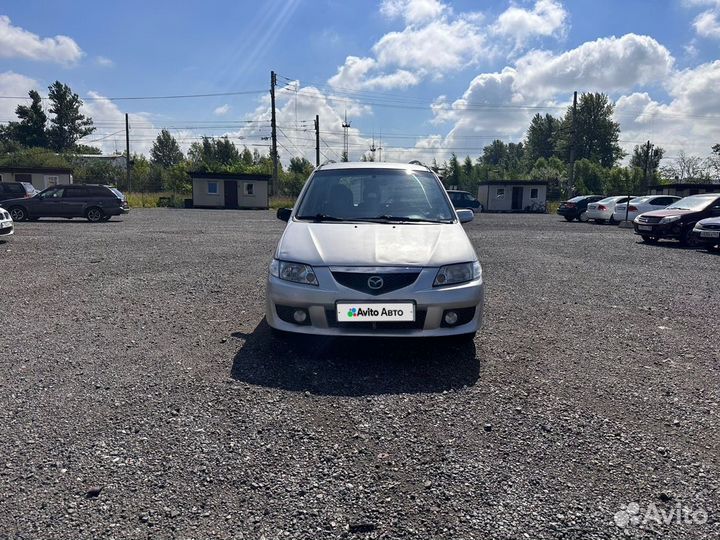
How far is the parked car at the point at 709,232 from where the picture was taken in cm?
1223

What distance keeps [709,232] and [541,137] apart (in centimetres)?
9185

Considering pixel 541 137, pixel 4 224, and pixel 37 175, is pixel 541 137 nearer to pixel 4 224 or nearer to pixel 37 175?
pixel 37 175

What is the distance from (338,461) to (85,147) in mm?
90545

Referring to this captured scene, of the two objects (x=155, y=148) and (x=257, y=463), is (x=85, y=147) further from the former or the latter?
(x=257, y=463)

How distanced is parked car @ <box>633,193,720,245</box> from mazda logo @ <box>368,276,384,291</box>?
1325cm

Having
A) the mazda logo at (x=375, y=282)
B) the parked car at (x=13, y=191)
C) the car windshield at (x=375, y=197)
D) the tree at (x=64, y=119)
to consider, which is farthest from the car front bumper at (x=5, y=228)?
the tree at (x=64, y=119)

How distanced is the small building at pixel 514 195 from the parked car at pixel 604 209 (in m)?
20.6

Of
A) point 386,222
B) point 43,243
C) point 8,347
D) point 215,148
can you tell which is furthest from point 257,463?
point 215,148

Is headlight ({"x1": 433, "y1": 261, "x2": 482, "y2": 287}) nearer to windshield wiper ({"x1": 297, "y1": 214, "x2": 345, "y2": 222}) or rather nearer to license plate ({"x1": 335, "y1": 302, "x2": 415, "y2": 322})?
license plate ({"x1": 335, "y1": 302, "x2": 415, "y2": 322})

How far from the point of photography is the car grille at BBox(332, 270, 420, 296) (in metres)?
3.72

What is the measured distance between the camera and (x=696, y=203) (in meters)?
14.6

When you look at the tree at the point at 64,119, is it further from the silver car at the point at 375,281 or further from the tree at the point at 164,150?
the silver car at the point at 375,281

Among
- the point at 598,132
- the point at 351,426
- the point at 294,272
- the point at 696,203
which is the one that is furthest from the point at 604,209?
the point at 598,132

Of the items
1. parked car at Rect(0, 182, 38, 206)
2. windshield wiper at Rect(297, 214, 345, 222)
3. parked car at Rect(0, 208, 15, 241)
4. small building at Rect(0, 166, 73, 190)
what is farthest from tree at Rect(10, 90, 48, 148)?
windshield wiper at Rect(297, 214, 345, 222)
